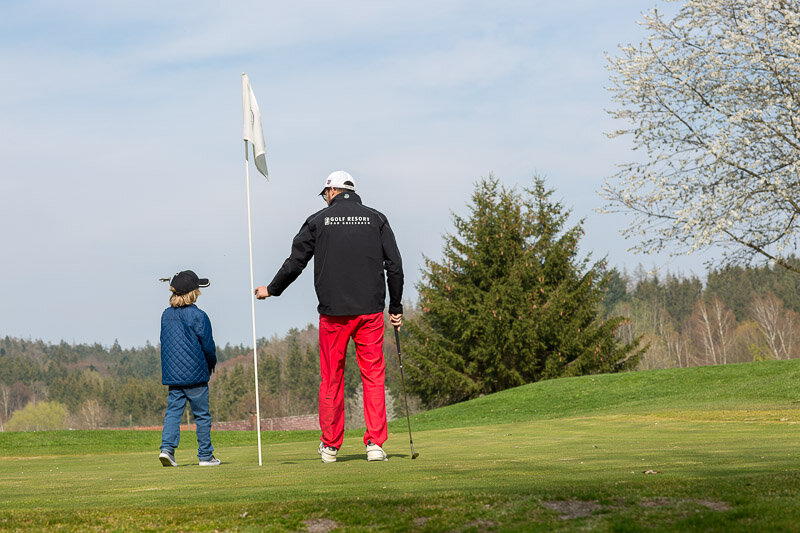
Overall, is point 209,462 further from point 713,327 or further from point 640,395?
point 713,327

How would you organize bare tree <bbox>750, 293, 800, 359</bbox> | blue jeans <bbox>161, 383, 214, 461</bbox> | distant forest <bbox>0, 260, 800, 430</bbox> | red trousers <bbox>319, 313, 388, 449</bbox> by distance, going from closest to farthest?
red trousers <bbox>319, 313, 388, 449</bbox>
blue jeans <bbox>161, 383, 214, 461</bbox>
bare tree <bbox>750, 293, 800, 359</bbox>
distant forest <bbox>0, 260, 800, 430</bbox>

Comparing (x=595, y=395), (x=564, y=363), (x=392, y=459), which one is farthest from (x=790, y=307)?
(x=392, y=459)

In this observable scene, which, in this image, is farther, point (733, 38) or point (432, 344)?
point (432, 344)

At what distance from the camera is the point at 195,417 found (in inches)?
356

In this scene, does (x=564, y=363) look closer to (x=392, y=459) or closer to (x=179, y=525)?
(x=392, y=459)

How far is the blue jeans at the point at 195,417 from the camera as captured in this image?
903cm

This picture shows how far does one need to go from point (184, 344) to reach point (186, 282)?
0.67 meters

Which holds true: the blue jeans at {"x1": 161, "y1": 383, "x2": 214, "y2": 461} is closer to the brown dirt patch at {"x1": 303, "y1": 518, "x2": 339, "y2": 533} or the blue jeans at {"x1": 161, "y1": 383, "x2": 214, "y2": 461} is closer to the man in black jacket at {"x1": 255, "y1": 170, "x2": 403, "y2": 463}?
the man in black jacket at {"x1": 255, "y1": 170, "x2": 403, "y2": 463}

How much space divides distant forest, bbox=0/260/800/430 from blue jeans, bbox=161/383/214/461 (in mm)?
53038

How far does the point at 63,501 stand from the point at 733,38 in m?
19.6

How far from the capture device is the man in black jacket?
7.88 m

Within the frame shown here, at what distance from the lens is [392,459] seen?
8023 millimetres

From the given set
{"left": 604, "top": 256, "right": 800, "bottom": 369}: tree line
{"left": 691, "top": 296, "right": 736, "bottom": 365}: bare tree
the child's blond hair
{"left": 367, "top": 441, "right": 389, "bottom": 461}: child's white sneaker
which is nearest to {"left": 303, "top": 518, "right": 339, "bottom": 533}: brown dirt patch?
{"left": 367, "top": 441, "right": 389, "bottom": 461}: child's white sneaker

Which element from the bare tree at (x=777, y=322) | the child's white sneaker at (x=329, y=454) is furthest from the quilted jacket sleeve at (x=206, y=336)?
the bare tree at (x=777, y=322)
